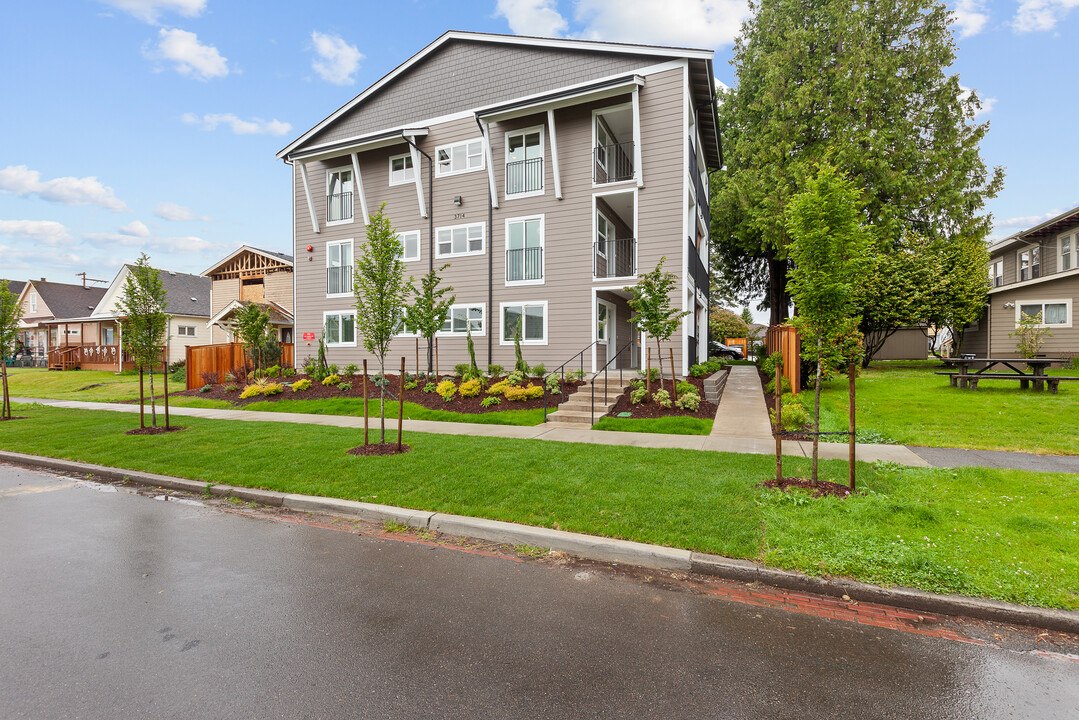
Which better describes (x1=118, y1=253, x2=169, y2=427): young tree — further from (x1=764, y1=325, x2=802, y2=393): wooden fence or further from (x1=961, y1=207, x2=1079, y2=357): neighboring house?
(x1=961, y1=207, x2=1079, y2=357): neighboring house

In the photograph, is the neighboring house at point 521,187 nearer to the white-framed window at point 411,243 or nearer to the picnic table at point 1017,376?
the white-framed window at point 411,243

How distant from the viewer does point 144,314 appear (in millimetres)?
10812

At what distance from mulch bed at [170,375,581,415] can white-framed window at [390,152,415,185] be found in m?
7.85

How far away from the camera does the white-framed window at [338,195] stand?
21.0 meters

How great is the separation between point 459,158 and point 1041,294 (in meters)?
26.0

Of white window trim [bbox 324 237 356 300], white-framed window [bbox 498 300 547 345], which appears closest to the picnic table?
white-framed window [bbox 498 300 547 345]

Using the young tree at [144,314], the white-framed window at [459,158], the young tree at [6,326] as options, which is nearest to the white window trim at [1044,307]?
the white-framed window at [459,158]

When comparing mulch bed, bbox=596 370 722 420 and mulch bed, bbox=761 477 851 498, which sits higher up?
mulch bed, bbox=596 370 722 420

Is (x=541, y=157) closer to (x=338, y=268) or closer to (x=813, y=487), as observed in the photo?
(x=338, y=268)

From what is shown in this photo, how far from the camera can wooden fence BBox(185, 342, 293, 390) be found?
20734mm

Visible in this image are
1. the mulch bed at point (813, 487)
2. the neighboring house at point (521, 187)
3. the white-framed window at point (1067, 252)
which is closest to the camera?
the mulch bed at point (813, 487)

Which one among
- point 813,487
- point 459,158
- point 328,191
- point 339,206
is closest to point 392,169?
point 339,206

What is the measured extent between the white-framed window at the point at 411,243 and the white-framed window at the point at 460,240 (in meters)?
0.89

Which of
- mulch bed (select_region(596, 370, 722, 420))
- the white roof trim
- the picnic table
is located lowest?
mulch bed (select_region(596, 370, 722, 420))
